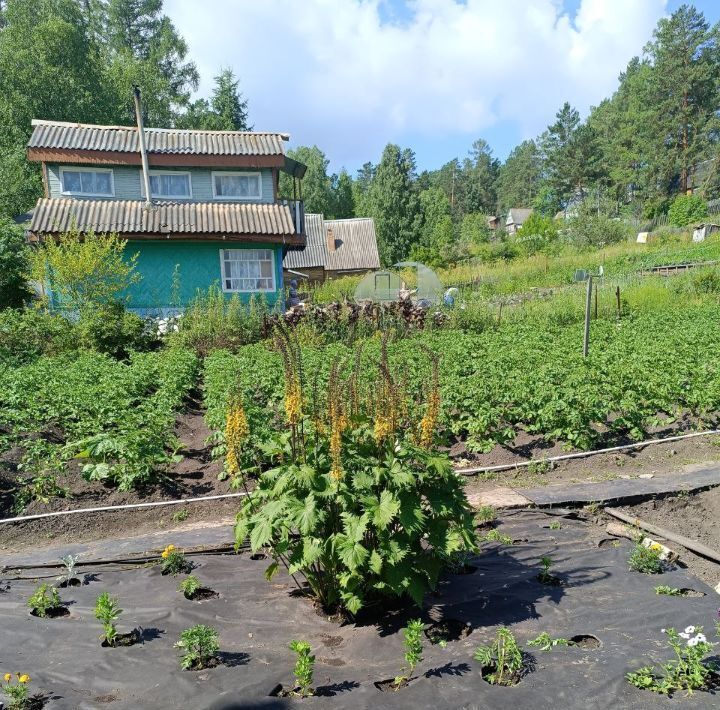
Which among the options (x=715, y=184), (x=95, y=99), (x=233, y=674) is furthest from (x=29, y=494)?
(x=715, y=184)

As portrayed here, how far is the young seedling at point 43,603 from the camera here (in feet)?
11.7

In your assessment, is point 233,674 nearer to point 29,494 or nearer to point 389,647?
point 389,647

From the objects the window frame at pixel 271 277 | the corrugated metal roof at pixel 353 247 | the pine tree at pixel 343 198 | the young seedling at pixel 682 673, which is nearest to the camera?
the young seedling at pixel 682 673

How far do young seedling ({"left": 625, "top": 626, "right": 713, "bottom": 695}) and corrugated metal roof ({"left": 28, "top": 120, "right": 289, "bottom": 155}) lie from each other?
17229 millimetres

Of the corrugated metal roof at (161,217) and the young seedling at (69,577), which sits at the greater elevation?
the corrugated metal roof at (161,217)

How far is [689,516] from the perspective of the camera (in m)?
4.85

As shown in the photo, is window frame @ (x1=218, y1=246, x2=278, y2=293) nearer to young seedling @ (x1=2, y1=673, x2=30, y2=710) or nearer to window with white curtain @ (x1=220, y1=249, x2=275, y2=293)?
window with white curtain @ (x1=220, y1=249, x2=275, y2=293)

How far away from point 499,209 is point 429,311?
79.9 meters

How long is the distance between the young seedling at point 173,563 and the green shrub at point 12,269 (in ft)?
48.4

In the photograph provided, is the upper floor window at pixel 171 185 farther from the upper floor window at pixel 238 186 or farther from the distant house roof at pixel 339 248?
the distant house roof at pixel 339 248

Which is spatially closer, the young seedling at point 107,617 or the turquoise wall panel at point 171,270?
the young seedling at point 107,617

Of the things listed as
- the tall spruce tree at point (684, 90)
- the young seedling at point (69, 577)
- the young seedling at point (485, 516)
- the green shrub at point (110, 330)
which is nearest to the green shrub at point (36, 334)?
the green shrub at point (110, 330)

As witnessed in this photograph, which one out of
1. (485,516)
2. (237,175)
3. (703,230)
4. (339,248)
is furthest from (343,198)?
(485,516)

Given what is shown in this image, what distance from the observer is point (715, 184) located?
40.6 metres
